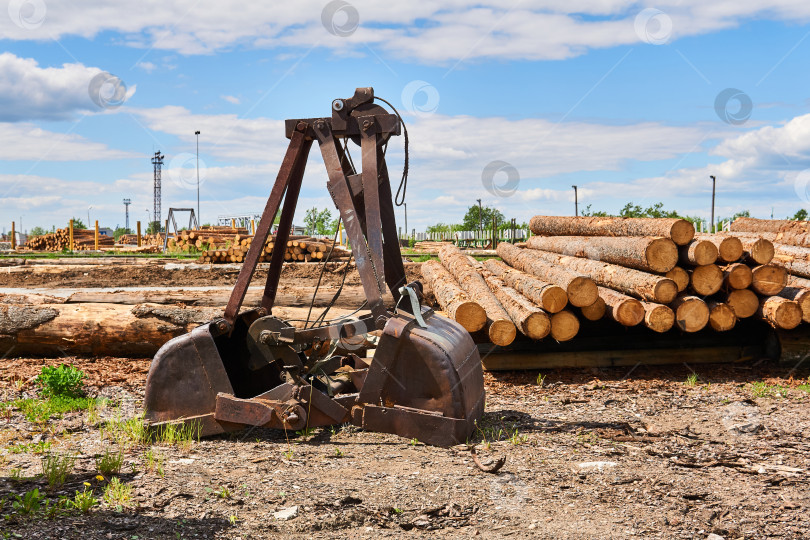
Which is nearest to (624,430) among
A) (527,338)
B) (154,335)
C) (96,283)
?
(527,338)

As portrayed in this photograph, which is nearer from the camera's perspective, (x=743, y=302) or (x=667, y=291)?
(x=667, y=291)

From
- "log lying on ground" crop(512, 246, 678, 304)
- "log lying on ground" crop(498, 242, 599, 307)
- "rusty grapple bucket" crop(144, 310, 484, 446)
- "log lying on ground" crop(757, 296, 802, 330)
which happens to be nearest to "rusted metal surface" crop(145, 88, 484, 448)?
"rusty grapple bucket" crop(144, 310, 484, 446)

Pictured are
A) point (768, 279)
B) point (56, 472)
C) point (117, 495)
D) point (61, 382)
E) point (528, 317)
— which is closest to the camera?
point (117, 495)

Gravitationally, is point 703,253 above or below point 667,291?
above

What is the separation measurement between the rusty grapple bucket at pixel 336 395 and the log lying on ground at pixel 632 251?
3.36 meters

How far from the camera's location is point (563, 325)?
8.21m

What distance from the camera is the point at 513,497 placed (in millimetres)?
4297

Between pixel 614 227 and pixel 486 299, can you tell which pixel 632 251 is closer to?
pixel 614 227

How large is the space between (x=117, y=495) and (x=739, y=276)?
23.8 feet

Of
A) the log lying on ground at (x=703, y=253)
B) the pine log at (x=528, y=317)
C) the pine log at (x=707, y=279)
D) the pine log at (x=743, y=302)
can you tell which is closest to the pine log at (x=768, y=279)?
the pine log at (x=743, y=302)

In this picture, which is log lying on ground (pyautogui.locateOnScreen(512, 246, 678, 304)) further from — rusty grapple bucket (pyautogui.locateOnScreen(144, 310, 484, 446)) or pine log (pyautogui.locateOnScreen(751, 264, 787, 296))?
rusty grapple bucket (pyautogui.locateOnScreen(144, 310, 484, 446))

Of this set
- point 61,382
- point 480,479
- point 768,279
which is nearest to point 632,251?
point 768,279

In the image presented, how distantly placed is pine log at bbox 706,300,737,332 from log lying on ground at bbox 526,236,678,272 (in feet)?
2.41

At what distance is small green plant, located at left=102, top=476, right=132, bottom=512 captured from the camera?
13.4 ft
